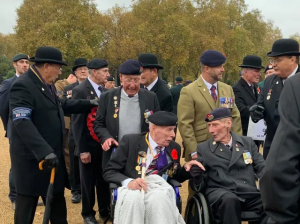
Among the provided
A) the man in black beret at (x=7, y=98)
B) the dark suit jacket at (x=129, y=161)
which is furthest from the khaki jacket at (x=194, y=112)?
the man in black beret at (x=7, y=98)

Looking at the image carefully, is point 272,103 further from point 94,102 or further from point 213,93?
point 94,102

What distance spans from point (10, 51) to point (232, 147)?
7347 cm

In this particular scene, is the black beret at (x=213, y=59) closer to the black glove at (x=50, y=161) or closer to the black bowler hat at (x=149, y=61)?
the black bowler hat at (x=149, y=61)

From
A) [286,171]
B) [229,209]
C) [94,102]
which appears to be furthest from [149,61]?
[286,171]

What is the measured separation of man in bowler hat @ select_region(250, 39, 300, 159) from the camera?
3.64 m

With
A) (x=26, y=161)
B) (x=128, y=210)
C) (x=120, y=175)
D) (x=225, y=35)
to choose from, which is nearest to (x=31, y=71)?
(x=26, y=161)

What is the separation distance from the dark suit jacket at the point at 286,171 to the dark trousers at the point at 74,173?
14.8 ft

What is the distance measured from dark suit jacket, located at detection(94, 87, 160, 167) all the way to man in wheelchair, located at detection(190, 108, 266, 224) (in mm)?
728

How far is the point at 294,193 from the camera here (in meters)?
1.34

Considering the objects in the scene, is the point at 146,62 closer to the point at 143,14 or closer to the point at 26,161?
the point at 26,161

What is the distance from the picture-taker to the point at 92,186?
456 centimetres

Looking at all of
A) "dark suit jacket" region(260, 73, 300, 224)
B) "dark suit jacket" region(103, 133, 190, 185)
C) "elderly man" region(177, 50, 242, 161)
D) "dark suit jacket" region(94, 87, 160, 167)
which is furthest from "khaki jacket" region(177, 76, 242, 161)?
"dark suit jacket" region(260, 73, 300, 224)

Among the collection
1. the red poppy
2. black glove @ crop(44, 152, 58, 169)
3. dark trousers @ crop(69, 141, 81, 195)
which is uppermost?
black glove @ crop(44, 152, 58, 169)

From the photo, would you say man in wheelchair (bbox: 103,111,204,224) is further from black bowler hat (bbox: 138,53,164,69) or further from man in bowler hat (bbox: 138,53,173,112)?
black bowler hat (bbox: 138,53,164,69)
